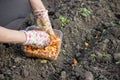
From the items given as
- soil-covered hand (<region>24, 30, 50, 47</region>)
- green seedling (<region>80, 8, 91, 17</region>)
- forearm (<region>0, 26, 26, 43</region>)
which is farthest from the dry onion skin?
green seedling (<region>80, 8, 91, 17</region>)

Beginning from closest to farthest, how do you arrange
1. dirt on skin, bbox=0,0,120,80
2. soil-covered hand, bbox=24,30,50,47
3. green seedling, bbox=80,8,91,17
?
soil-covered hand, bbox=24,30,50,47 < dirt on skin, bbox=0,0,120,80 < green seedling, bbox=80,8,91,17

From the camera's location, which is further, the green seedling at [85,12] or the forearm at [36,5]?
the green seedling at [85,12]

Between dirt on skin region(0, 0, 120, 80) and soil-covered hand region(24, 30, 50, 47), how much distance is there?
184 mm

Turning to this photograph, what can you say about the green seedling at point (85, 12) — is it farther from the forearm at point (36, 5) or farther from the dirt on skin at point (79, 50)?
the forearm at point (36, 5)

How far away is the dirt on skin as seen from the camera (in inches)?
89.0

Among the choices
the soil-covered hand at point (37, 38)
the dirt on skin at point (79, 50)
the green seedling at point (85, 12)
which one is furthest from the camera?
the green seedling at point (85, 12)

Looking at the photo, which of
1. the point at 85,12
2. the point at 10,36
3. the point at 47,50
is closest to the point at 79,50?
the point at 47,50

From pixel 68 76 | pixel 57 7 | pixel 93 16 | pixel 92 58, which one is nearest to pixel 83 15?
pixel 93 16

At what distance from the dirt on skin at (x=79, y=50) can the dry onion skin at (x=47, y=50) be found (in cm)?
8

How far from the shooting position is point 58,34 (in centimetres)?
246

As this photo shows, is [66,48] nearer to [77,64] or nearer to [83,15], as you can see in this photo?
[77,64]

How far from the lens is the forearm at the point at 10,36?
1999 millimetres

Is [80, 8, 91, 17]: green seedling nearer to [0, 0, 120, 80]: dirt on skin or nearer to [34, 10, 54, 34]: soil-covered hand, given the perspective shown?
[0, 0, 120, 80]: dirt on skin

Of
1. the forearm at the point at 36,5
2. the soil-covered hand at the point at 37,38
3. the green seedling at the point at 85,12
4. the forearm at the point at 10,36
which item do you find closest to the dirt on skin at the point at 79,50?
the green seedling at the point at 85,12
